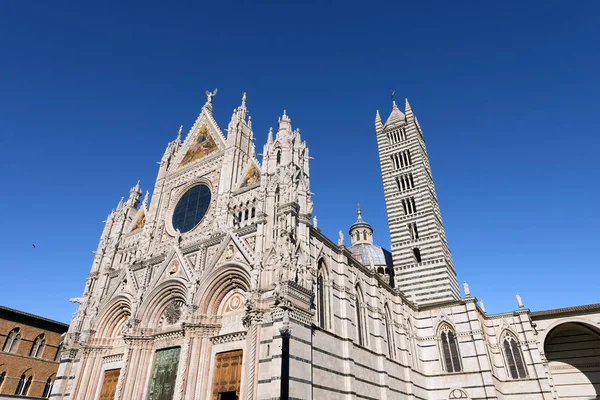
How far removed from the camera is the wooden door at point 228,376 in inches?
619

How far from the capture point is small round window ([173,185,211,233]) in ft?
75.0

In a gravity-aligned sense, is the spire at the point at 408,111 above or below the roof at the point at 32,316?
above

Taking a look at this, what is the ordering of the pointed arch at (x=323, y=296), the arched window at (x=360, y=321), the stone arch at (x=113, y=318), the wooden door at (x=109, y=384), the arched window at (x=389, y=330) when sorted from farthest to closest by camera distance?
the arched window at (x=389, y=330) < the stone arch at (x=113, y=318) < the wooden door at (x=109, y=384) < the arched window at (x=360, y=321) < the pointed arch at (x=323, y=296)

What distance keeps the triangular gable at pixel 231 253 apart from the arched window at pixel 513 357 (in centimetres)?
1853

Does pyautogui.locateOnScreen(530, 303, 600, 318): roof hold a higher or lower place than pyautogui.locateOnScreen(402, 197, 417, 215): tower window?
lower

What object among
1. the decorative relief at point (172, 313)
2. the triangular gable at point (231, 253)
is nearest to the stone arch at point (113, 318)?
the decorative relief at point (172, 313)

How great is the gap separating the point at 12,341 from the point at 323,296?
20.0 m

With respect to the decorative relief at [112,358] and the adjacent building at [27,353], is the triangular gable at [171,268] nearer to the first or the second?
the decorative relief at [112,358]

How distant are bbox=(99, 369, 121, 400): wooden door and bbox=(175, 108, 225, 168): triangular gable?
511 inches

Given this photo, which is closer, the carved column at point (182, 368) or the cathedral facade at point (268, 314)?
the cathedral facade at point (268, 314)

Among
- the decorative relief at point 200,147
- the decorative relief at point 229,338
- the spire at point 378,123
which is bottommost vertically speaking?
the decorative relief at point 229,338

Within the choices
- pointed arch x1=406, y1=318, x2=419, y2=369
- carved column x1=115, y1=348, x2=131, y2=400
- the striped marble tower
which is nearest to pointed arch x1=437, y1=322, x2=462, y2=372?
pointed arch x1=406, y1=318, x2=419, y2=369

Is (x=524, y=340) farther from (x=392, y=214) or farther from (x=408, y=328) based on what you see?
(x=392, y=214)

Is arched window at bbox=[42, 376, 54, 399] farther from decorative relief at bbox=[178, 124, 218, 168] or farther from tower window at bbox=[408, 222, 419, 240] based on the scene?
tower window at bbox=[408, 222, 419, 240]
